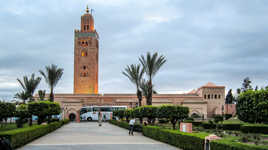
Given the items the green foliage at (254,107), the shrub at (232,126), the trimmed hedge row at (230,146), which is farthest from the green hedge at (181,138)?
the shrub at (232,126)

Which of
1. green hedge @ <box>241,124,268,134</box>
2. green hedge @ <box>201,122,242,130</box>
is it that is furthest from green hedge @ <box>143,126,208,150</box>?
green hedge @ <box>201,122,242,130</box>

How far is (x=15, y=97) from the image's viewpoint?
166 feet

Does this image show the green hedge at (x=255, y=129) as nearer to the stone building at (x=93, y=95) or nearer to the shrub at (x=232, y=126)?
the shrub at (x=232, y=126)

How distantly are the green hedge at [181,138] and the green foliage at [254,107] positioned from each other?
3.88m

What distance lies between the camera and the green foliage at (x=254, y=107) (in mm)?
13562

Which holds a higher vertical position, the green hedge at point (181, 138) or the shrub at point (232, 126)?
the green hedge at point (181, 138)

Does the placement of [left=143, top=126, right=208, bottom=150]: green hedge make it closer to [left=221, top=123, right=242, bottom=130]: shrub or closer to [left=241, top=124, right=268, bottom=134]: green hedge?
[left=241, top=124, right=268, bottom=134]: green hedge

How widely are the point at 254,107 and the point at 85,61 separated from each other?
5999 cm

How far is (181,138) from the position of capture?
1119cm

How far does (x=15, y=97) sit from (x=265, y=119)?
1754 inches

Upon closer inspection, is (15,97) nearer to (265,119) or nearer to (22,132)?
(22,132)

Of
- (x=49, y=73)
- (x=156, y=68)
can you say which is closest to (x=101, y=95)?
(x=49, y=73)

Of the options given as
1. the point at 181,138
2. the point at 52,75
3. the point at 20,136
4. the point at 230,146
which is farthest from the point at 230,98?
the point at 230,146

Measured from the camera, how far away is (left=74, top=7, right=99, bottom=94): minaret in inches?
2771
